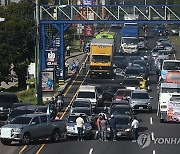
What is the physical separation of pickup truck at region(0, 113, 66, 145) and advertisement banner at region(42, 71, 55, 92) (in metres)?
18.2

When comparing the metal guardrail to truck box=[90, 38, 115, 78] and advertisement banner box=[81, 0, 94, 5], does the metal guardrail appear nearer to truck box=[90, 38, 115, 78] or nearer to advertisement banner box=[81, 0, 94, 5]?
truck box=[90, 38, 115, 78]

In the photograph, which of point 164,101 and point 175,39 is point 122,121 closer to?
point 164,101

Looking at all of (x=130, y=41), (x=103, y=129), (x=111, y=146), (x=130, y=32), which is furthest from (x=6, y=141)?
(x=130, y=32)

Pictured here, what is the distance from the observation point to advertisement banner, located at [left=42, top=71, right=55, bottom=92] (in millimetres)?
54875

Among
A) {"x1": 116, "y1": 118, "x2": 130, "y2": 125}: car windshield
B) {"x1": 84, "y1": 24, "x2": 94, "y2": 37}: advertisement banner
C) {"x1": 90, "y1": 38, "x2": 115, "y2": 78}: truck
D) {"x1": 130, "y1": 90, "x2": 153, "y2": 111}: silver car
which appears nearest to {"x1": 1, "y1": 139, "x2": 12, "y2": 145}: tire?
{"x1": 116, "y1": 118, "x2": 130, "y2": 125}: car windshield

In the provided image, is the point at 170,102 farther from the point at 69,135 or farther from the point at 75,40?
the point at 75,40

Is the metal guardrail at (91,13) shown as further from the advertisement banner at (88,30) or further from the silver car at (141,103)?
the advertisement banner at (88,30)

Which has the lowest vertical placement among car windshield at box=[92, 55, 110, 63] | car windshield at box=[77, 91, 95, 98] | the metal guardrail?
car windshield at box=[77, 91, 95, 98]

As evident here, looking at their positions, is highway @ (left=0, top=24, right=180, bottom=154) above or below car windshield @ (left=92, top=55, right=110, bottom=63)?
below

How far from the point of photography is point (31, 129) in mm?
34656

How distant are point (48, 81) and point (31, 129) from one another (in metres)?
20.5

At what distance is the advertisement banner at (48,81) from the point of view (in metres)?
54.9

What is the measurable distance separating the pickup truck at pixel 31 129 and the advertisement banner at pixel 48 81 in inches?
718

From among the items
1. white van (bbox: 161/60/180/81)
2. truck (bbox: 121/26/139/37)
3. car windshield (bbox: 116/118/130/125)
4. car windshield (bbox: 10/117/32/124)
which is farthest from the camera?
truck (bbox: 121/26/139/37)
